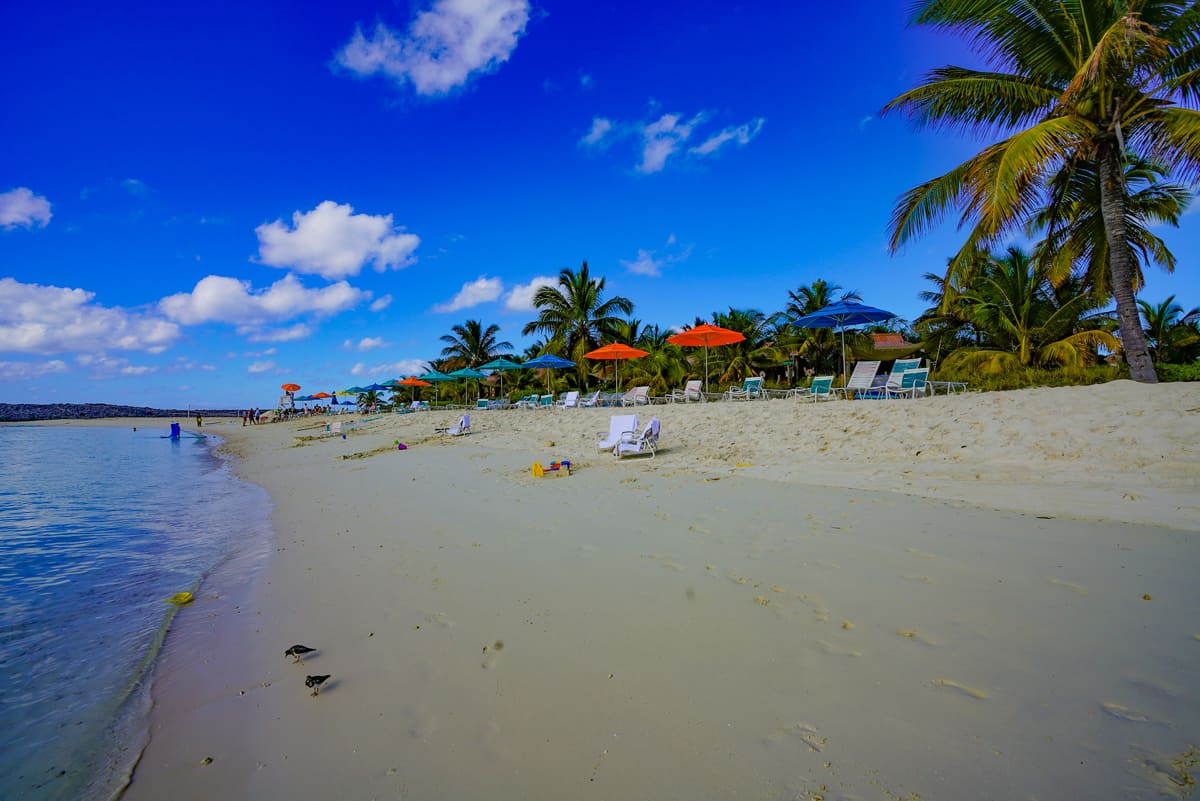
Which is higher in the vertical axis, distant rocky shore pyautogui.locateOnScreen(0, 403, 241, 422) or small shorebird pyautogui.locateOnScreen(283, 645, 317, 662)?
distant rocky shore pyautogui.locateOnScreen(0, 403, 241, 422)

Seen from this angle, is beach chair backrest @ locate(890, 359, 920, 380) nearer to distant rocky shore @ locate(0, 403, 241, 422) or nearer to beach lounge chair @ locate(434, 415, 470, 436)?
beach lounge chair @ locate(434, 415, 470, 436)

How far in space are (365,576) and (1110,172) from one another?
12.4 m

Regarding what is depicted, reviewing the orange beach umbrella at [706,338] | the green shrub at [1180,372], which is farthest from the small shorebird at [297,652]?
the green shrub at [1180,372]

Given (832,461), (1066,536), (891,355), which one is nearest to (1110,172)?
(832,461)

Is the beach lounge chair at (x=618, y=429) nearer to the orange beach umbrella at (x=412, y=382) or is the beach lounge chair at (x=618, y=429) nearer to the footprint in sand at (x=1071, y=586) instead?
the footprint in sand at (x=1071, y=586)

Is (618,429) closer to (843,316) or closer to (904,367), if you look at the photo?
(904,367)

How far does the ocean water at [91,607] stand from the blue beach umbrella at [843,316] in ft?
40.8

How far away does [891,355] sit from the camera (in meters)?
27.5

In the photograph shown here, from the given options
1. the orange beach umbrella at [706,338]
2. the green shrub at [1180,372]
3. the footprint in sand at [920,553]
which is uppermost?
the orange beach umbrella at [706,338]

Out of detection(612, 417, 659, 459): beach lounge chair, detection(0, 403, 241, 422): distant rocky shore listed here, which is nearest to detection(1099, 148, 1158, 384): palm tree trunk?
detection(612, 417, 659, 459): beach lounge chair

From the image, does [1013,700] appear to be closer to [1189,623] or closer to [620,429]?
[1189,623]

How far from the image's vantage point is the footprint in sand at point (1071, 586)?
281cm

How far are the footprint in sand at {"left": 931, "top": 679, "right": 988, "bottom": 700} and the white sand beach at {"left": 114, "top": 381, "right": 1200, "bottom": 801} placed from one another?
0.5 inches

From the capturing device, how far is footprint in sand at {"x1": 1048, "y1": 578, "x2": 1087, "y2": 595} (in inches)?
111
